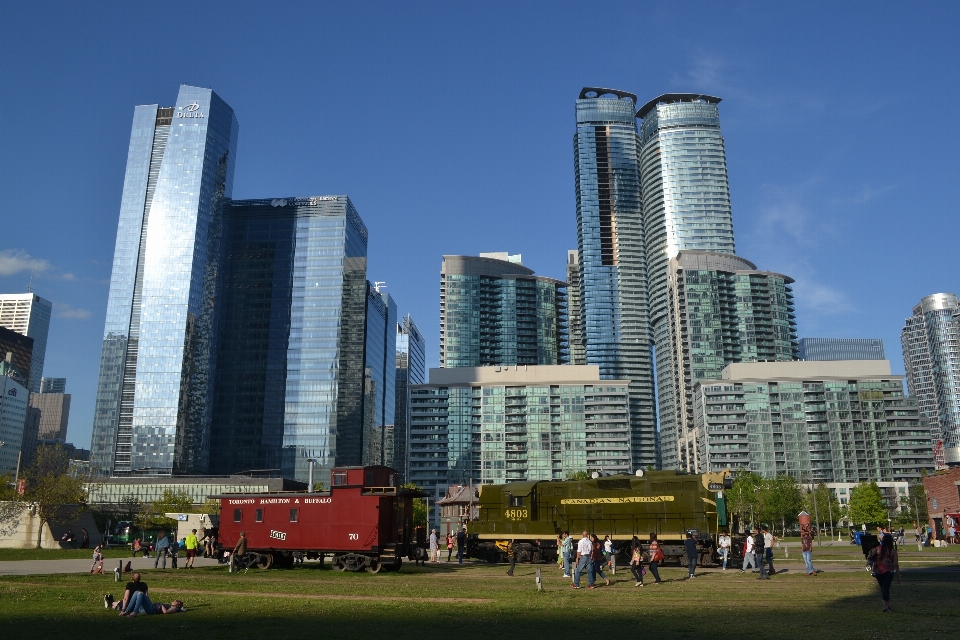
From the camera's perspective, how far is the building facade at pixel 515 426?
187750 millimetres

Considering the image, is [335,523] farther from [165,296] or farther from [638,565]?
[165,296]

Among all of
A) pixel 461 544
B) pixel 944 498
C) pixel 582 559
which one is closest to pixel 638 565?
pixel 582 559

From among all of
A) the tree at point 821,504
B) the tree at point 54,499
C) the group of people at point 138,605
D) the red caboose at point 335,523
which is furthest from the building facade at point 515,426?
the group of people at point 138,605

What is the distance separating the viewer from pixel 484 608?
70.5 feet

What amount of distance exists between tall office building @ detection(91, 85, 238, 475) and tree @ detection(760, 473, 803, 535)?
120705 mm

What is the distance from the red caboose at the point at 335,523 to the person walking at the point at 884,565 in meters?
21.9

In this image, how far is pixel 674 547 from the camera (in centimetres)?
4012

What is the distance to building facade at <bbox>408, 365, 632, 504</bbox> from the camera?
616ft

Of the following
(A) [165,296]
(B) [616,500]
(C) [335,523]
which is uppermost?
(A) [165,296]

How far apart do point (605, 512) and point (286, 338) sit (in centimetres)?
15427

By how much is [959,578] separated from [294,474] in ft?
533

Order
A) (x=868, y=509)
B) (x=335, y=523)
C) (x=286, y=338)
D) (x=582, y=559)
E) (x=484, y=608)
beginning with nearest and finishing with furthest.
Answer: (x=484, y=608), (x=582, y=559), (x=335, y=523), (x=868, y=509), (x=286, y=338)

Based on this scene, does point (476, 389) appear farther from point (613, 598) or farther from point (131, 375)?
point (613, 598)

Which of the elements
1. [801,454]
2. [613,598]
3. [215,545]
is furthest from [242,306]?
[613,598]
